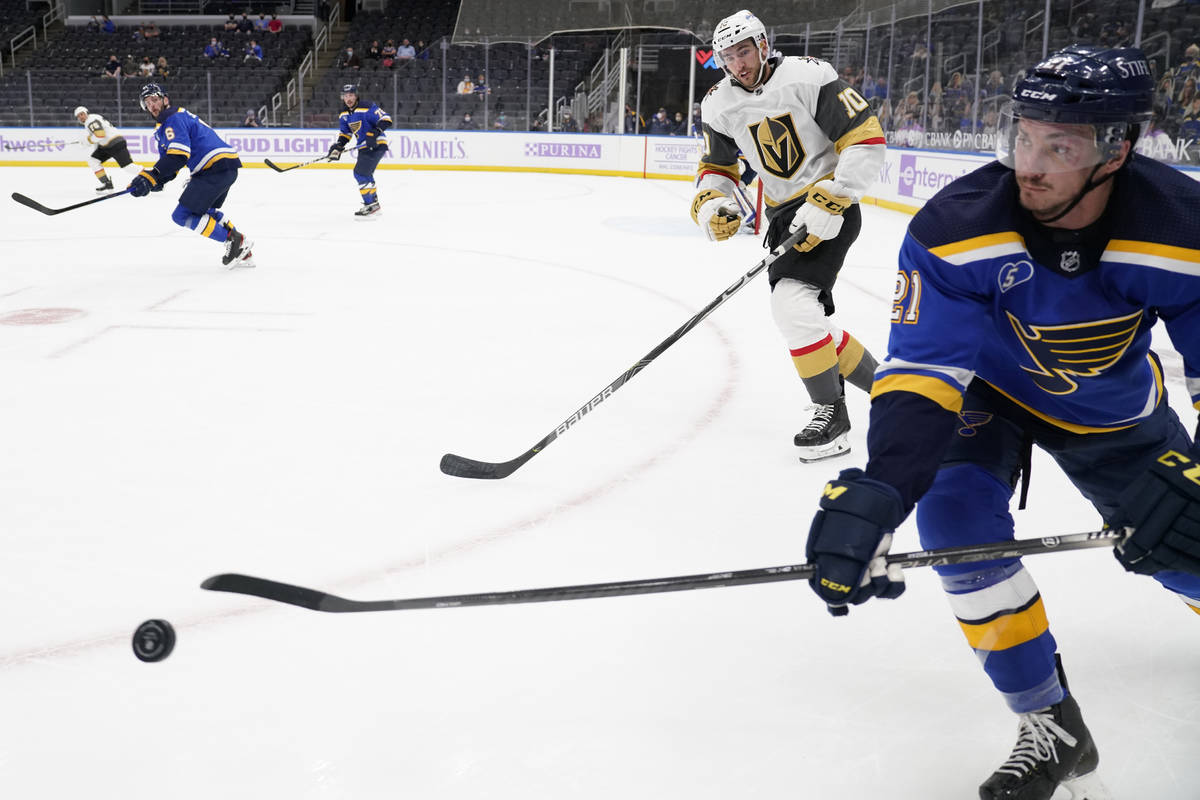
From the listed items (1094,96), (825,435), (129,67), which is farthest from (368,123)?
(129,67)

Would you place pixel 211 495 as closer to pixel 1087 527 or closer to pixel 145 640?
pixel 145 640

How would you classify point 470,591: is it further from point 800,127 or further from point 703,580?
point 800,127

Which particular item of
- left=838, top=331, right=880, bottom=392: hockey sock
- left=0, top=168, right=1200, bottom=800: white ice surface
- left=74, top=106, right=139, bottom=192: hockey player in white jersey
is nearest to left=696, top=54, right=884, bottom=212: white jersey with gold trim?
left=838, top=331, right=880, bottom=392: hockey sock

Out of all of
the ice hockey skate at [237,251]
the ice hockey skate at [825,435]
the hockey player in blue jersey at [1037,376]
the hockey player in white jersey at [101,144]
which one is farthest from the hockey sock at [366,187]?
the hockey player in blue jersey at [1037,376]

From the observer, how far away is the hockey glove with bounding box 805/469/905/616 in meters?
1.12

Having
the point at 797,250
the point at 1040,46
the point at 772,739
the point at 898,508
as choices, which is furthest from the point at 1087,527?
the point at 1040,46

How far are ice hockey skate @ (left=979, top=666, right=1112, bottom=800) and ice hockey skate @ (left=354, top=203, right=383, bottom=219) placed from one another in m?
7.77

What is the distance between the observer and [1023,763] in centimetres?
136

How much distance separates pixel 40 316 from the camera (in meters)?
4.56

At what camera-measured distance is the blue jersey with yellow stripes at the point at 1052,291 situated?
3.98 ft

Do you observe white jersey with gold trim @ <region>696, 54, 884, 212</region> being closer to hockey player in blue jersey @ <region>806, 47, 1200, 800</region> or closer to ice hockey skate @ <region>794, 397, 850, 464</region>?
ice hockey skate @ <region>794, 397, 850, 464</region>

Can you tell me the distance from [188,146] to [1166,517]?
20.1 ft

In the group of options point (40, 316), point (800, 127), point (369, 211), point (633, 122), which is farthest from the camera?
point (633, 122)

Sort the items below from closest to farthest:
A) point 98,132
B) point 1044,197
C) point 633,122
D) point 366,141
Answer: point 1044,197
point 366,141
point 98,132
point 633,122
